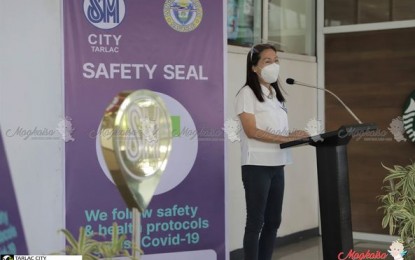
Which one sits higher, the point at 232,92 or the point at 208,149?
the point at 232,92

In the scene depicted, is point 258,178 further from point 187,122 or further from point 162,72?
point 162,72

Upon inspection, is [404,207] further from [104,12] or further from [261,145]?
[104,12]

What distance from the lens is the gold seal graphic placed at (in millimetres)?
1663

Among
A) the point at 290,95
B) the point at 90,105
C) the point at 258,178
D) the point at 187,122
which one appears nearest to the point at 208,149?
the point at 187,122

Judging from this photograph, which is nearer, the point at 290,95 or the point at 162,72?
the point at 162,72

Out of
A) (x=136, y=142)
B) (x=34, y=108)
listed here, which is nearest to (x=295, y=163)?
(x=34, y=108)

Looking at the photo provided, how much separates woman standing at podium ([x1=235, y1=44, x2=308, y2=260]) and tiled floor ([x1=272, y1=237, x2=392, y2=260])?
128cm

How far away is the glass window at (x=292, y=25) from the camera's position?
483cm

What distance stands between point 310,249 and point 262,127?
190cm

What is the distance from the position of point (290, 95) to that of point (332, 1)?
3.16 ft

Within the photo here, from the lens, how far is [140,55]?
130 inches

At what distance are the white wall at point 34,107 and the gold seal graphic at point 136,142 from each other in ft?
4.65

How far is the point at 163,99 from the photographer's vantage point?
132 inches

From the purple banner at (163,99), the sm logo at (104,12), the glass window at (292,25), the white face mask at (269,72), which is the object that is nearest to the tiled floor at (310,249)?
the purple banner at (163,99)
